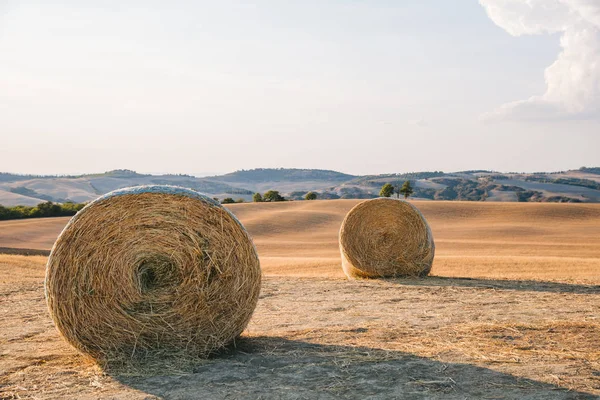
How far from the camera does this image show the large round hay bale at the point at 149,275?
19.7 ft

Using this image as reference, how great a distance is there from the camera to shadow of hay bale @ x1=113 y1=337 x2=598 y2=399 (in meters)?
4.92

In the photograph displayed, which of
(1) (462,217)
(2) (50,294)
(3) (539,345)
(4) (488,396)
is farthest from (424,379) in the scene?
(1) (462,217)

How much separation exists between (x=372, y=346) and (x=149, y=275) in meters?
2.44

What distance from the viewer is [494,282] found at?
12.5 metres

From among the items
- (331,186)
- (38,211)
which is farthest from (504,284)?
(331,186)

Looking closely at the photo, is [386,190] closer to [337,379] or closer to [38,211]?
[38,211]

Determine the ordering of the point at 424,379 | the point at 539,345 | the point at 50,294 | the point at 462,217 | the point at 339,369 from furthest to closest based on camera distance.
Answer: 1. the point at 462,217
2. the point at 539,345
3. the point at 50,294
4. the point at 339,369
5. the point at 424,379

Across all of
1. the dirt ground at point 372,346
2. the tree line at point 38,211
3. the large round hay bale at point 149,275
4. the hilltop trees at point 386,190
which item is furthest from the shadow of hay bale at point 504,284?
the hilltop trees at point 386,190

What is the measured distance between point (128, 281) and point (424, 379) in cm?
300

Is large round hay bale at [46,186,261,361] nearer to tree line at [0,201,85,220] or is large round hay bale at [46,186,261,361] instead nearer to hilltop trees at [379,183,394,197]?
tree line at [0,201,85,220]

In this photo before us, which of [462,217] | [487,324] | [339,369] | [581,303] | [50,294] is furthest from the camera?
[462,217]

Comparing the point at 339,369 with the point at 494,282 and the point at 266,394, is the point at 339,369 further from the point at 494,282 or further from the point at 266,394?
the point at 494,282

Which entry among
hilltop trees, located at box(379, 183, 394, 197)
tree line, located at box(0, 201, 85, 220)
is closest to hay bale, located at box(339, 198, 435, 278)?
tree line, located at box(0, 201, 85, 220)

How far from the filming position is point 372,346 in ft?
21.3
